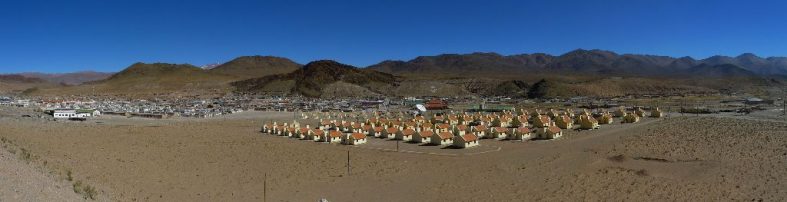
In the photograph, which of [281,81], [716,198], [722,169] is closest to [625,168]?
[722,169]

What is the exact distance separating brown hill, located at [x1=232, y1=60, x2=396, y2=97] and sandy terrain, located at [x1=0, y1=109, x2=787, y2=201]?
339ft

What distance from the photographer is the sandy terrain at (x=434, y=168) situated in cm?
2170

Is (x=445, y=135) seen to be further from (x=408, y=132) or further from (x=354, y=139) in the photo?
(x=354, y=139)

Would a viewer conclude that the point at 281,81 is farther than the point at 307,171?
Yes

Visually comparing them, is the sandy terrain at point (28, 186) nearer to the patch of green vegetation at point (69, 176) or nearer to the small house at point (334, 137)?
the patch of green vegetation at point (69, 176)

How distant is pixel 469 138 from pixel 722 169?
47.3 feet

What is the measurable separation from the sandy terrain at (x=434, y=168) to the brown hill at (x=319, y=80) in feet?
339

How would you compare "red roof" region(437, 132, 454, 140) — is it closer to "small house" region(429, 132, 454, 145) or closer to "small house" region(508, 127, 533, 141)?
"small house" region(429, 132, 454, 145)

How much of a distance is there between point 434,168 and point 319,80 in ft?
418

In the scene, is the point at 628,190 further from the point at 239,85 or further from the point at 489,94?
the point at 239,85

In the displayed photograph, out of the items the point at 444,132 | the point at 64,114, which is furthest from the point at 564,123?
the point at 64,114

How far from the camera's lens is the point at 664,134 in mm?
38000

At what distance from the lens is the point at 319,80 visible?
153 meters

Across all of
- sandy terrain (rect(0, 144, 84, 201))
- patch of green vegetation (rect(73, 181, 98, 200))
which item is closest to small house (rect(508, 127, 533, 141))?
patch of green vegetation (rect(73, 181, 98, 200))
